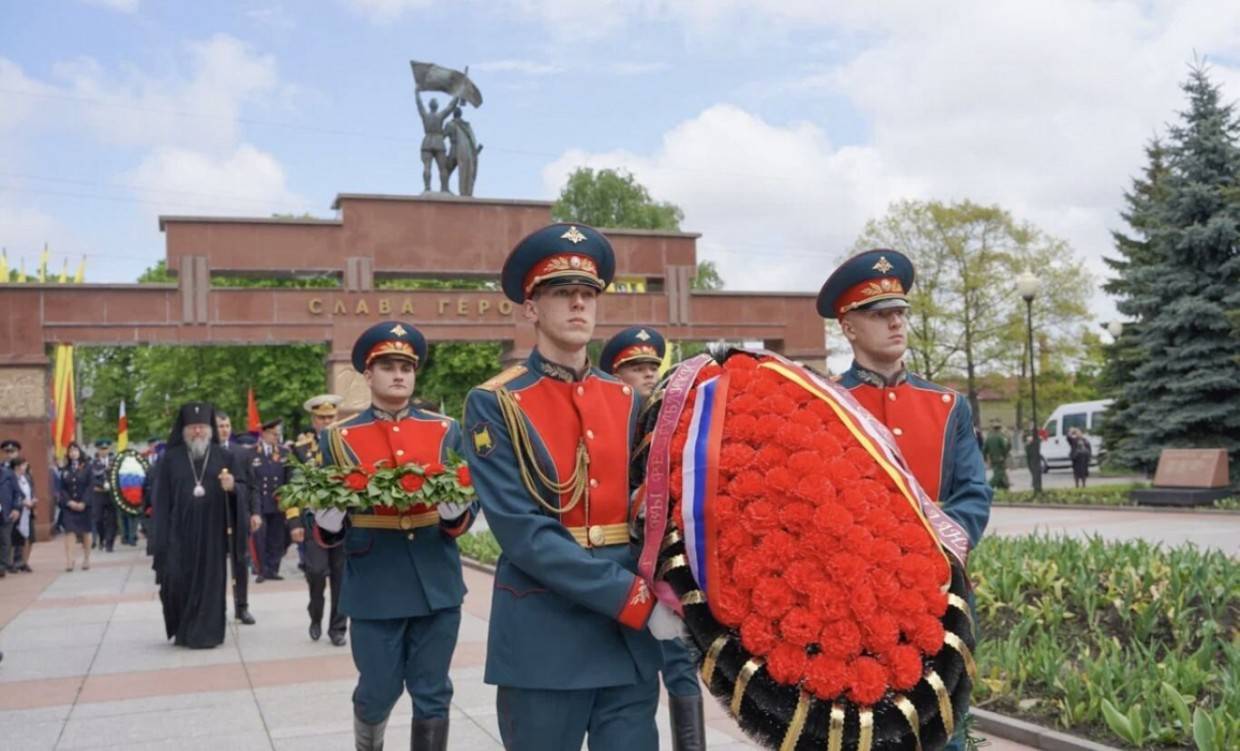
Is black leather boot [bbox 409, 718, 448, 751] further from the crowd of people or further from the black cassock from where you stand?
the black cassock

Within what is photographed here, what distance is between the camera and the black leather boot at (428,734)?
500 centimetres

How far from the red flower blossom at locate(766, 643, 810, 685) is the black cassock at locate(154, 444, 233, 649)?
27.4ft

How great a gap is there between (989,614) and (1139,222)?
25889 millimetres

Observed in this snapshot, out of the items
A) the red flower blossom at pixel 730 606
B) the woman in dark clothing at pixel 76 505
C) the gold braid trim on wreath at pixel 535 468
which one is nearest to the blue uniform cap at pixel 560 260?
the gold braid trim on wreath at pixel 535 468

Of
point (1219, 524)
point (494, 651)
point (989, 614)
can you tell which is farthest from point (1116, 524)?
point (494, 651)

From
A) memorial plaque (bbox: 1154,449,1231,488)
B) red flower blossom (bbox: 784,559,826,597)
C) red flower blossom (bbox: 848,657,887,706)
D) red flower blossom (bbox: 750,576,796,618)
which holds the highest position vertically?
red flower blossom (bbox: 784,559,826,597)

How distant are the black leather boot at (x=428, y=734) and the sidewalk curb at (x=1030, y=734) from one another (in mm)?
2449

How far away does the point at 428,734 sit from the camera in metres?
5.00

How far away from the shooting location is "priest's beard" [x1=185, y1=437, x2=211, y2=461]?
412 inches

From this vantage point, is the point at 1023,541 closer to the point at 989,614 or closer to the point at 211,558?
the point at 989,614

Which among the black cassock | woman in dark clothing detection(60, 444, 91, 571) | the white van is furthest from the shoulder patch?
the white van

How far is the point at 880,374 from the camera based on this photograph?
4.40 metres

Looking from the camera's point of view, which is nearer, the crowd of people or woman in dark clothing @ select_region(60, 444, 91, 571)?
the crowd of people

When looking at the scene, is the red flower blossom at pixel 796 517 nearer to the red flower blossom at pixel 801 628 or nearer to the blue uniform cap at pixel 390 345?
the red flower blossom at pixel 801 628
